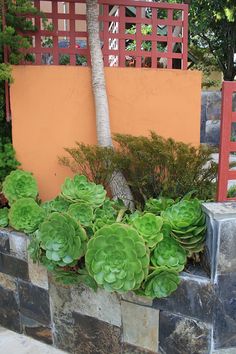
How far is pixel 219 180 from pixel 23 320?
163cm

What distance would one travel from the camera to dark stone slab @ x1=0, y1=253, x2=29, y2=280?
2.44 m

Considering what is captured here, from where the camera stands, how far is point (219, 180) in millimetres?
2123

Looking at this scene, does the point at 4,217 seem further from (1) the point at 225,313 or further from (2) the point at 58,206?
(1) the point at 225,313

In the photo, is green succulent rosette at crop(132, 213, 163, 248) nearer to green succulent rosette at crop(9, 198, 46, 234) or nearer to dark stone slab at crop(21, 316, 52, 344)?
green succulent rosette at crop(9, 198, 46, 234)

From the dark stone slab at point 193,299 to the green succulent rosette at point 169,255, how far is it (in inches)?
3.2

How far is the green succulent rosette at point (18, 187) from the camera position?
103 inches

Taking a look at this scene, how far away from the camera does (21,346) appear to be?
7.95ft

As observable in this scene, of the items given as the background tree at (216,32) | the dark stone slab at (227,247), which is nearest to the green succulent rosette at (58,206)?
the dark stone slab at (227,247)

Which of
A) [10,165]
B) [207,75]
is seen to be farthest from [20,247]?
[207,75]

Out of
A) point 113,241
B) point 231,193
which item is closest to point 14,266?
point 113,241

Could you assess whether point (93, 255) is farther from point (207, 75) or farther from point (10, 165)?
point (207, 75)

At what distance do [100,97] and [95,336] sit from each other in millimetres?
1696

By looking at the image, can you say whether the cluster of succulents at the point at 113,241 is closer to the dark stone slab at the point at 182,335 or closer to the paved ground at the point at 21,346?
the dark stone slab at the point at 182,335

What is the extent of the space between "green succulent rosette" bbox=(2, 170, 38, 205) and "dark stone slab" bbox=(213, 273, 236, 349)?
4.80 ft
